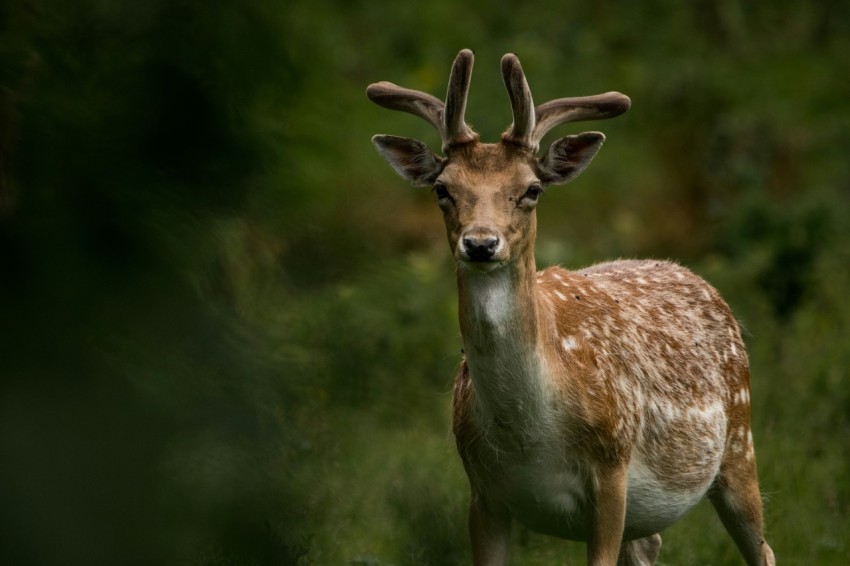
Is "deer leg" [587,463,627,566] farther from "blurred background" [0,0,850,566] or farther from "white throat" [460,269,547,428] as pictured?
"blurred background" [0,0,850,566]

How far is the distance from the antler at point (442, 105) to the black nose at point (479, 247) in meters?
0.70

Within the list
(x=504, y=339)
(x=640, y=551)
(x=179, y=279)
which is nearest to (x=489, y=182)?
(x=504, y=339)

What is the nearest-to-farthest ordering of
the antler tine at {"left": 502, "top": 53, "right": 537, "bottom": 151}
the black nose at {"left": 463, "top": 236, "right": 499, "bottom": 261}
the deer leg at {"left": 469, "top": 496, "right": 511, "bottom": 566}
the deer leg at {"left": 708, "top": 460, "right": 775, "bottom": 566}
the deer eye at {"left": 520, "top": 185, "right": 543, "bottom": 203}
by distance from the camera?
the black nose at {"left": 463, "top": 236, "right": 499, "bottom": 261}
the antler tine at {"left": 502, "top": 53, "right": 537, "bottom": 151}
the deer eye at {"left": 520, "top": 185, "right": 543, "bottom": 203}
the deer leg at {"left": 469, "top": 496, "right": 511, "bottom": 566}
the deer leg at {"left": 708, "top": 460, "right": 775, "bottom": 566}

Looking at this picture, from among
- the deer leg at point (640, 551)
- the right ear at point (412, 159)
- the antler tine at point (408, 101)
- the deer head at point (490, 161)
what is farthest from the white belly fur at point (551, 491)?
the antler tine at point (408, 101)

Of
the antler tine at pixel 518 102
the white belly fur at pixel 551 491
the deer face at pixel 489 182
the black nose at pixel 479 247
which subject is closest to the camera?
the black nose at pixel 479 247

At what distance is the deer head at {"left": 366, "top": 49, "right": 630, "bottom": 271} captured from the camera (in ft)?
16.9

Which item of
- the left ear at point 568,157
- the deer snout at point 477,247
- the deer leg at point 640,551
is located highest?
the left ear at point 568,157

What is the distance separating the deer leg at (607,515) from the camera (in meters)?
Answer: 5.56

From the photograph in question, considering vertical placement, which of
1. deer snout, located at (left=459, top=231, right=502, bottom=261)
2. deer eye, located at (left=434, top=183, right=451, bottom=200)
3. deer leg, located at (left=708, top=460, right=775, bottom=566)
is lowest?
deer leg, located at (left=708, top=460, right=775, bottom=566)

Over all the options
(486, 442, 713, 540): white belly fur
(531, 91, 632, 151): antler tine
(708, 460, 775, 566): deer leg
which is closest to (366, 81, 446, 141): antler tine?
(531, 91, 632, 151): antler tine

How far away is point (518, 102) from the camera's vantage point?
5.37 m

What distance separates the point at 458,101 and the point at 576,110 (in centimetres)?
53

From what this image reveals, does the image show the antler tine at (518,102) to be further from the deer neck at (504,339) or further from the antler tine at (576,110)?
the deer neck at (504,339)

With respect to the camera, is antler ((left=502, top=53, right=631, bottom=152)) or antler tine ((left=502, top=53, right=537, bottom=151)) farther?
antler ((left=502, top=53, right=631, bottom=152))
